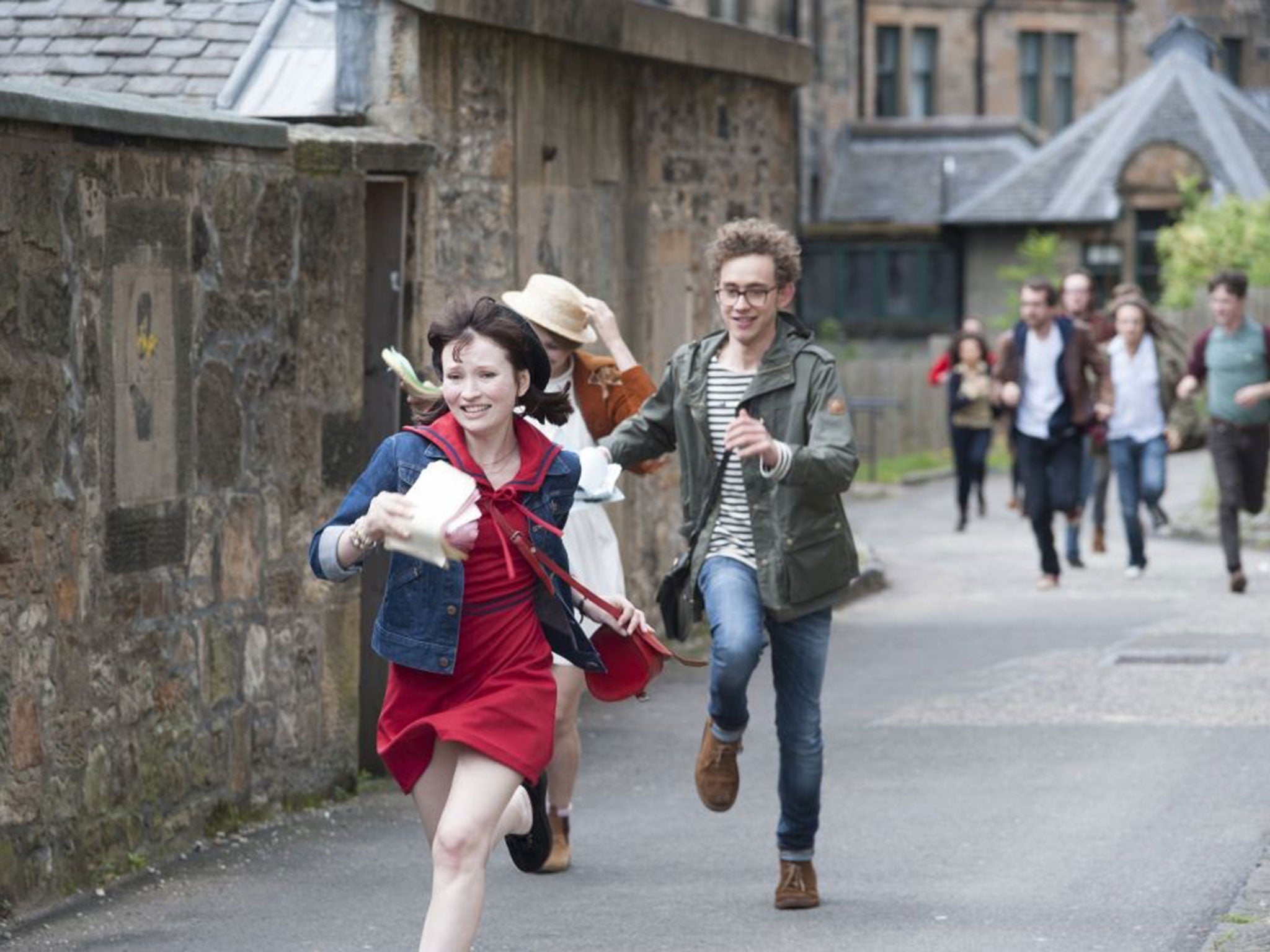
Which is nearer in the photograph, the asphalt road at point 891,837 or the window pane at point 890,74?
the asphalt road at point 891,837

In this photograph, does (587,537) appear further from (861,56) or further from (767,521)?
(861,56)

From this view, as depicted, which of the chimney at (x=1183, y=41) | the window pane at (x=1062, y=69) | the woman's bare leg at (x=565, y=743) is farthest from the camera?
the window pane at (x=1062, y=69)

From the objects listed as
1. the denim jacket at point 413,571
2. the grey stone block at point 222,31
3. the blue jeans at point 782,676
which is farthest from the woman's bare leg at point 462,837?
the grey stone block at point 222,31

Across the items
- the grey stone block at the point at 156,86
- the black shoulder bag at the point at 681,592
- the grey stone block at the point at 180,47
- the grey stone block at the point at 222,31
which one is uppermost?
the grey stone block at the point at 222,31

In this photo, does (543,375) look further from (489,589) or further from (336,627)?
(336,627)

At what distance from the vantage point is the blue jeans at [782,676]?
7539 mm

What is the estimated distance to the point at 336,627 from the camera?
972cm

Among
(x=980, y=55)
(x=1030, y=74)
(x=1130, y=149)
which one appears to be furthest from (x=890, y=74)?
(x=1130, y=149)

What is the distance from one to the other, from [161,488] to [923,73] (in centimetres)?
5309

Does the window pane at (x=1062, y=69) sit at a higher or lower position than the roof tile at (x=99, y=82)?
higher

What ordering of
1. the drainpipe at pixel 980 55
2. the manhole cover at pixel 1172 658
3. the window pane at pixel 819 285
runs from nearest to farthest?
the manhole cover at pixel 1172 658
the window pane at pixel 819 285
the drainpipe at pixel 980 55

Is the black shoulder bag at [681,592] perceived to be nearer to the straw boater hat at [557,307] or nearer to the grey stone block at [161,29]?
the straw boater hat at [557,307]

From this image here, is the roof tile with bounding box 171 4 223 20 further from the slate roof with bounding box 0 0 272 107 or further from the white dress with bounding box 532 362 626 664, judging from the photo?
the white dress with bounding box 532 362 626 664

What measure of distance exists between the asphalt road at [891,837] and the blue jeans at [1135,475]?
3450mm
